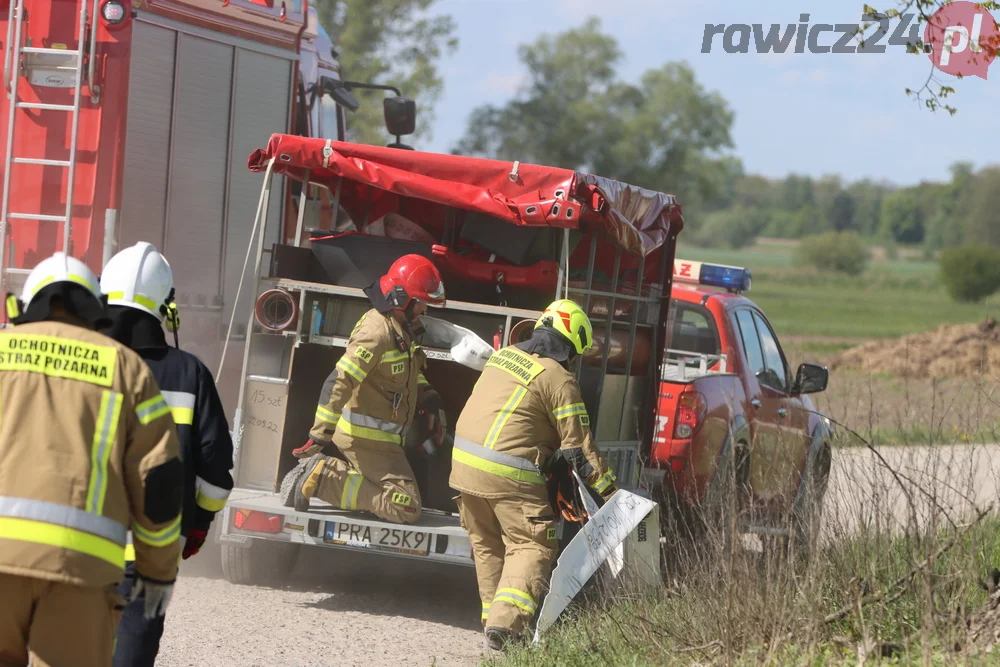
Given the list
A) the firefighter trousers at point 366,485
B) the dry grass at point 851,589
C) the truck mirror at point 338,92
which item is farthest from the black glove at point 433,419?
the truck mirror at point 338,92

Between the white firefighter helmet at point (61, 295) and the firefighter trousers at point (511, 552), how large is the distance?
126 inches

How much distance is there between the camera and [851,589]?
511cm

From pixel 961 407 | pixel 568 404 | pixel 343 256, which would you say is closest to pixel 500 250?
pixel 343 256

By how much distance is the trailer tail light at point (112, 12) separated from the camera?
8.05 metres

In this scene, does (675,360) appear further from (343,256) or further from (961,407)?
(961,407)

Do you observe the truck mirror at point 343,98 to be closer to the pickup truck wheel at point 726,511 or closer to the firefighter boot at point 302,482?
the firefighter boot at point 302,482

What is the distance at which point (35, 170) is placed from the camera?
8.09 meters

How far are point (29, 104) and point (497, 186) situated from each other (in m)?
3.07

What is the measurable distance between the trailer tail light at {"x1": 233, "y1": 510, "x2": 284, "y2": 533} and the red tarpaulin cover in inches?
77.8

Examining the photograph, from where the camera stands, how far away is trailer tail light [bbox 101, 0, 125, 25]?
805 cm

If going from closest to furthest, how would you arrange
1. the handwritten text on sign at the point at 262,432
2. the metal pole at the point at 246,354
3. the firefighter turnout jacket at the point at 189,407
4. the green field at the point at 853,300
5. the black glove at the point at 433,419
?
the firefighter turnout jacket at the point at 189,407 < the metal pole at the point at 246,354 < the handwritten text on sign at the point at 262,432 < the black glove at the point at 433,419 < the green field at the point at 853,300

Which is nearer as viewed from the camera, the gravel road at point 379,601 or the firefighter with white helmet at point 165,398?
the firefighter with white helmet at point 165,398

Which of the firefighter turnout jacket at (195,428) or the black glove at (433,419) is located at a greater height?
the firefighter turnout jacket at (195,428)

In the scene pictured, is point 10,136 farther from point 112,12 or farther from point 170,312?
point 170,312
